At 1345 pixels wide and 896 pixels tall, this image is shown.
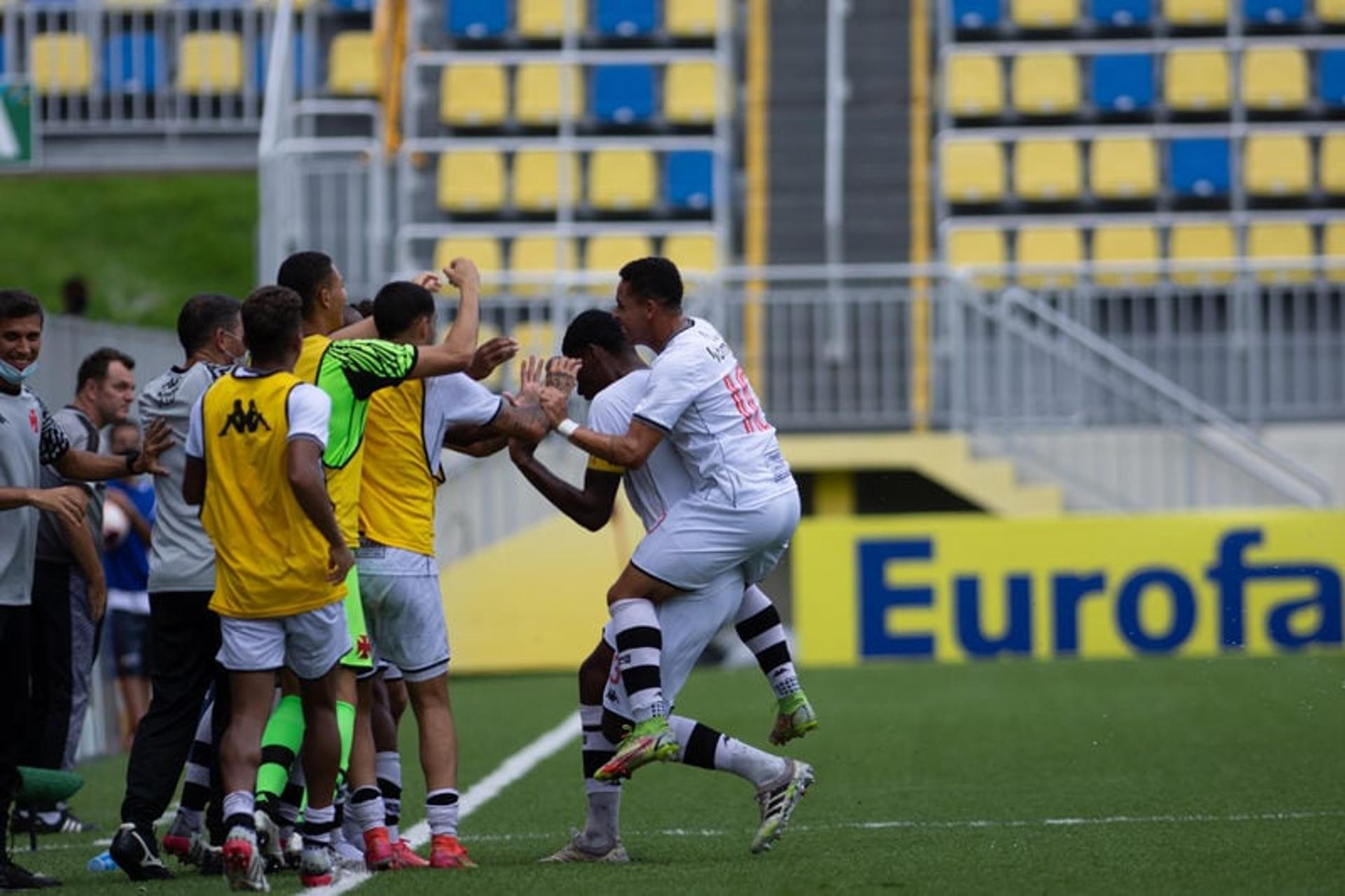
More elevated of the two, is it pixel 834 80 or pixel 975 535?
pixel 834 80

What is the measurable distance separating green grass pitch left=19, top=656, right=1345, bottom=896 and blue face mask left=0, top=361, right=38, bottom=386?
5.25 feet

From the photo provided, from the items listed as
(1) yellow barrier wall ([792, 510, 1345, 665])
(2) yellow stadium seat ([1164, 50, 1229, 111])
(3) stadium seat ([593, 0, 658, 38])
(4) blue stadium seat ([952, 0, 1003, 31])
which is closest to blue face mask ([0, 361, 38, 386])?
(1) yellow barrier wall ([792, 510, 1345, 665])

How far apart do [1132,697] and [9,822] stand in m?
6.85

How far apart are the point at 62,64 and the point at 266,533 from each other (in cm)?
1706

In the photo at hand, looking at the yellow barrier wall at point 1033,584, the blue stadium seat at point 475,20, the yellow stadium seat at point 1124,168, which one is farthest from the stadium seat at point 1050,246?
the blue stadium seat at point 475,20

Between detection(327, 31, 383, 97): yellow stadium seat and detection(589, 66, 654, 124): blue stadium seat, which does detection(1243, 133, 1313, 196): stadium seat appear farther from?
detection(327, 31, 383, 97): yellow stadium seat

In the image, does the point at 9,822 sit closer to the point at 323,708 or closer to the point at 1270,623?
the point at 323,708

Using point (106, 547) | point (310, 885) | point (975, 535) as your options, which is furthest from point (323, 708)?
point (975, 535)

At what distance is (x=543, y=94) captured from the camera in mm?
22688

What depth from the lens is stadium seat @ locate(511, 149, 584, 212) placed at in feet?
71.8

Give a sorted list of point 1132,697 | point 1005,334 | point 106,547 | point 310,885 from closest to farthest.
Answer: point 310,885 < point 106,547 < point 1132,697 < point 1005,334

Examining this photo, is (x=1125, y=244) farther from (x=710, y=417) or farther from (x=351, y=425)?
(x=351, y=425)

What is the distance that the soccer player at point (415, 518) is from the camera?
25.6ft

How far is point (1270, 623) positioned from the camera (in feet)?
55.9
